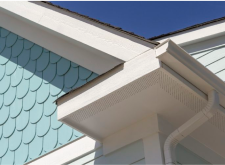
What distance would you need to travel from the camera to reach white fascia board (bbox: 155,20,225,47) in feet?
20.4

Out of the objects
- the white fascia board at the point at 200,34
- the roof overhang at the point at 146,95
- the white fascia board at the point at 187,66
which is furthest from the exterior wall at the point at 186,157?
the white fascia board at the point at 200,34

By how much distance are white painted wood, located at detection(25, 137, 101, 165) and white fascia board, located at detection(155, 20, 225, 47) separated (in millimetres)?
2349

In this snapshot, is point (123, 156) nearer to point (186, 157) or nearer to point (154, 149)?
point (154, 149)

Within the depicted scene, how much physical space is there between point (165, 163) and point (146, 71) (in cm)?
74

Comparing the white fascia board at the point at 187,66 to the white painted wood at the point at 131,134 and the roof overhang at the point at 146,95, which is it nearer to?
the roof overhang at the point at 146,95

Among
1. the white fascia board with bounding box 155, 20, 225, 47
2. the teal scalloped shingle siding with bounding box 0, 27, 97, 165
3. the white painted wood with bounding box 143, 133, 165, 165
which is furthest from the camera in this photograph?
the white fascia board with bounding box 155, 20, 225, 47

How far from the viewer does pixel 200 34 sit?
6.33m

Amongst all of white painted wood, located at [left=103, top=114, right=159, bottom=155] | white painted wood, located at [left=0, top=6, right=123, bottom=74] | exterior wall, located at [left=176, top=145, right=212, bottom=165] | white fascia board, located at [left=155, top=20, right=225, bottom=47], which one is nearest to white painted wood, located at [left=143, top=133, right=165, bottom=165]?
white painted wood, located at [left=103, top=114, right=159, bottom=155]

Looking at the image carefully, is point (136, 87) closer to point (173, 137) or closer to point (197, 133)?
point (173, 137)

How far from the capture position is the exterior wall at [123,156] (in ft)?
13.4

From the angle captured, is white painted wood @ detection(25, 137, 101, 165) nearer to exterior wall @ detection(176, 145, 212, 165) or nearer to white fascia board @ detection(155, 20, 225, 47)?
exterior wall @ detection(176, 145, 212, 165)

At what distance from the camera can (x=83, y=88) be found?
4090 millimetres

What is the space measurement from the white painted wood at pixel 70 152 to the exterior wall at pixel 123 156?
0.09 metres

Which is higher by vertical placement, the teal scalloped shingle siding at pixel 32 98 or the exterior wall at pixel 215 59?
the exterior wall at pixel 215 59
